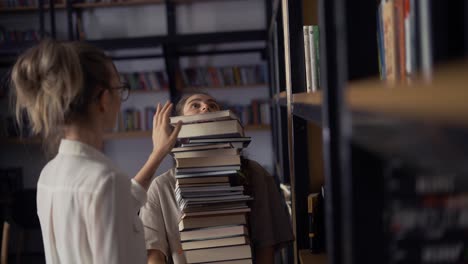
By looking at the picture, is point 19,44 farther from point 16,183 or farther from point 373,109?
point 373,109

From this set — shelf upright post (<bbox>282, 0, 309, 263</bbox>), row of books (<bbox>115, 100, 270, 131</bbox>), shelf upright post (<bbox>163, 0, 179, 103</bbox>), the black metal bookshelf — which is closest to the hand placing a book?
shelf upright post (<bbox>282, 0, 309, 263</bbox>)

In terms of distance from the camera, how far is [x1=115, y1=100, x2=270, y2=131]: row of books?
22.2ft

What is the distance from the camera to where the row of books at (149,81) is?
6.86 meters

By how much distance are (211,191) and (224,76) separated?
16.3ft

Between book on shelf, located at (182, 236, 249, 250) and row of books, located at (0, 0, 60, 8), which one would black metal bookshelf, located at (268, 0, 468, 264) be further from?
row of books, located at (0, 0, 60, 8)

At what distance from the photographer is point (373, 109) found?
0.55 meters

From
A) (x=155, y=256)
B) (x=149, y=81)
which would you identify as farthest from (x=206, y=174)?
(x=149, y=81)

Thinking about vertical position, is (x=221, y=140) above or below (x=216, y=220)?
above

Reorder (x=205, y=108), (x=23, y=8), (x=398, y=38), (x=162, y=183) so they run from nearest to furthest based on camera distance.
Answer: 1. (x=398, y=38)
2. (x=162, y=183)
3. (x=205, y=108)
4. (x=23, y=8)

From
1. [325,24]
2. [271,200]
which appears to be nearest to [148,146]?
[271,200]

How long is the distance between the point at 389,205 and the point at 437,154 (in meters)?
0.28

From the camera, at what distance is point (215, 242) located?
1951mm

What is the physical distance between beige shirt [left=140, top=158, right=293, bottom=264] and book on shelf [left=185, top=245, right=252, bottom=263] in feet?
0.27

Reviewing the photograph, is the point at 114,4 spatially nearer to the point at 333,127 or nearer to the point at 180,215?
the point at 180,215
